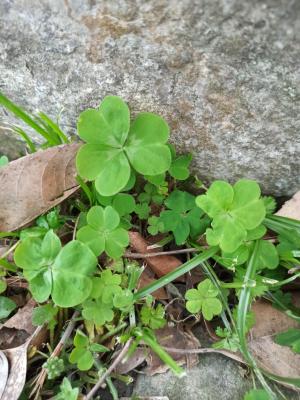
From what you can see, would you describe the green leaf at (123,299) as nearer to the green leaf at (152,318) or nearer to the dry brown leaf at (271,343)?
the green leaf at (152,318)

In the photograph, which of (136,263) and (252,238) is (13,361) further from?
(252,238)

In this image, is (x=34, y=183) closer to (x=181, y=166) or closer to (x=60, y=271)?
(x=60, y=271)

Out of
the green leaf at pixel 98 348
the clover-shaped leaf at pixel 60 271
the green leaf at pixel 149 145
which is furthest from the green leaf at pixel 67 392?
the green leaf at pixel 149 145

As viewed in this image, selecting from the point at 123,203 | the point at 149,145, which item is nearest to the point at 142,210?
the point at 123,203

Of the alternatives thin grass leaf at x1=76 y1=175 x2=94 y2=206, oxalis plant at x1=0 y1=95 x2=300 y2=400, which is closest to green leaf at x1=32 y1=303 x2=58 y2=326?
A: oxalis plant at x1=0 y1=95 x2=300 y2=400

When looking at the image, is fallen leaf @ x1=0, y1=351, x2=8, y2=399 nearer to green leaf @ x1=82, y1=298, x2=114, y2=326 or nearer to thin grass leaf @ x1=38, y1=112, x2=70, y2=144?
green leaf @ x1=82, y1=298, x2=114, y2=326

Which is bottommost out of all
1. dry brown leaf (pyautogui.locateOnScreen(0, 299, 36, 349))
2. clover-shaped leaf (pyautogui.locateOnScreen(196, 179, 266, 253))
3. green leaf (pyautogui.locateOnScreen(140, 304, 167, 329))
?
dry brown leaf (pyautogui.locateOnScreen(0, 299, 36, 349))

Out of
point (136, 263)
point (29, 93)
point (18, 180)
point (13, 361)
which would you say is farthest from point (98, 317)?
point (29, 93)
